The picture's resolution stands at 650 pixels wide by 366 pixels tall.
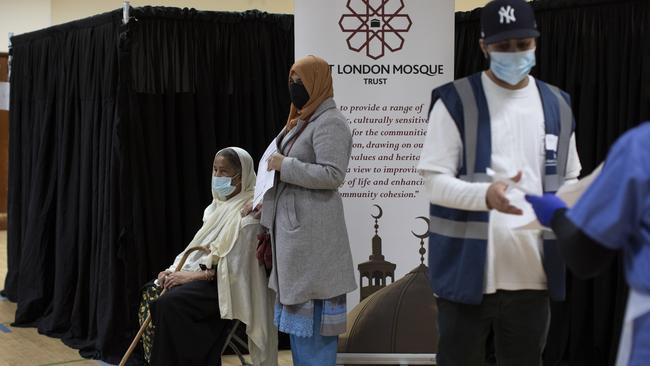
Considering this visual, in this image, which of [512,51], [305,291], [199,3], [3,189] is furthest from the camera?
[3,189]

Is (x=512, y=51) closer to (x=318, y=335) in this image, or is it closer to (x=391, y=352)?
(x=318, y=335)

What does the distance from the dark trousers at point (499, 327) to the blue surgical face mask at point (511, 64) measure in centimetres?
57

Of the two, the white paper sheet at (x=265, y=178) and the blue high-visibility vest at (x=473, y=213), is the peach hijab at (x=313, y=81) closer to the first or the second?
the white paper sheet at (x=265, y=178)

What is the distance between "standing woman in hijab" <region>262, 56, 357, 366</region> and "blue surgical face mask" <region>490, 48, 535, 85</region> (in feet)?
3.44

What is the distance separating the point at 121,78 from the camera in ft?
14.1

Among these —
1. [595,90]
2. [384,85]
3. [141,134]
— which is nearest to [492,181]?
[384,85]

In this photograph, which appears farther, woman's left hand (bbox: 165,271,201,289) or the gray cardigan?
woman's left hand (bbox: 165,271,201,289)

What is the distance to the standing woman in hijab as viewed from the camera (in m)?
3.10

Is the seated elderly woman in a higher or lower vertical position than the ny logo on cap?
lower

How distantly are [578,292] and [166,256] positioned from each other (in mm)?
2160

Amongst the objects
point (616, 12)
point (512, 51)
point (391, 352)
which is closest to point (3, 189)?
point (391, 352)

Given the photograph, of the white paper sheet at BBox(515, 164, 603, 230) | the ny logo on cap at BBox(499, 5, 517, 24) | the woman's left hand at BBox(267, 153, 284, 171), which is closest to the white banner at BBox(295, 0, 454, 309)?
the woman's left hand at BBox(267, 153, 284, 171)

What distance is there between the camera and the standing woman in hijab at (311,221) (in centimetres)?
310

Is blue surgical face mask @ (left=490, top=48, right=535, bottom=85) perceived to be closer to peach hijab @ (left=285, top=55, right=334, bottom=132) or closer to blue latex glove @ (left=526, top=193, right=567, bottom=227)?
blue latex glove @ (left=526, top=193, right=567, bottom=227)
